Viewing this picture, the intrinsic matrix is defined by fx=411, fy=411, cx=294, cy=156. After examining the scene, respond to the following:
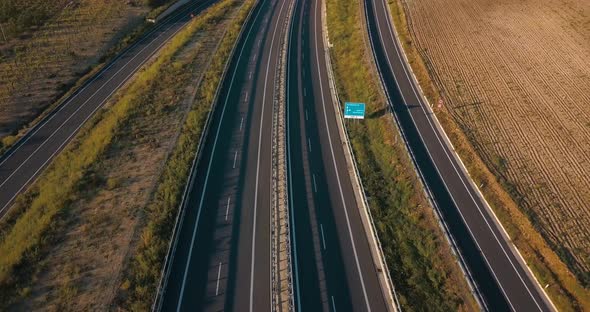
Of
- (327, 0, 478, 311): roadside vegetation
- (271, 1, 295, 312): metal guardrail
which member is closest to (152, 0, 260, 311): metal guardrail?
(271, 1, 295, 312): metal guardrail

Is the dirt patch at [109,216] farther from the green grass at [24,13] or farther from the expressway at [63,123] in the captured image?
the green grass at [24,13]

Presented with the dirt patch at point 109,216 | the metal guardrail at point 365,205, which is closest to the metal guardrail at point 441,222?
the metal guardrail at point 365,205

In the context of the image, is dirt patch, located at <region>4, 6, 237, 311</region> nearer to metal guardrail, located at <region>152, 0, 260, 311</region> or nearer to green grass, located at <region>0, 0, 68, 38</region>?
metal guardrail, located at <region>152, 0, 260, 311</region>

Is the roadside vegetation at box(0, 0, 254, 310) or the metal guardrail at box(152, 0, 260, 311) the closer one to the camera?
the metal guardrail at box(152, 0, 260, 311)

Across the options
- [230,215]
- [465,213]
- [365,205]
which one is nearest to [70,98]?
[230,215]

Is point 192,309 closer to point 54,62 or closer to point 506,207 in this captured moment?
point 506,207

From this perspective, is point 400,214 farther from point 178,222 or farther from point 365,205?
point 178,222
